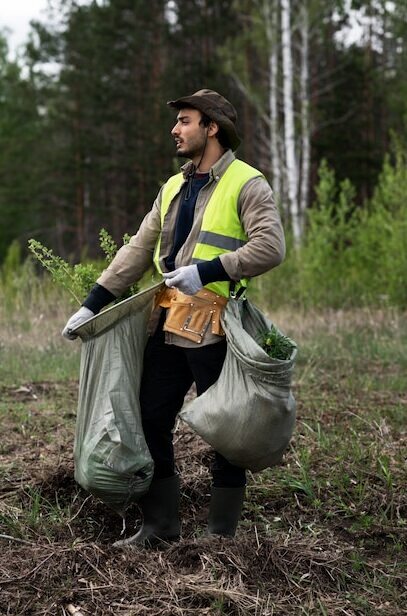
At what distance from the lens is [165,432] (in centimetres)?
385

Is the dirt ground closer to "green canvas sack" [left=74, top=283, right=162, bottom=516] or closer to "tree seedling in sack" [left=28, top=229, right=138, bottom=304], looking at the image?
"green canvas sack" [left=74, top=283, right=162, bottom=516]

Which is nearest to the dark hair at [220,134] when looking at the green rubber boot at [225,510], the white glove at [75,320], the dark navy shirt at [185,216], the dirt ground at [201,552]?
the dark navy shirt at [185,216]

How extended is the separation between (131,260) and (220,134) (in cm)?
68

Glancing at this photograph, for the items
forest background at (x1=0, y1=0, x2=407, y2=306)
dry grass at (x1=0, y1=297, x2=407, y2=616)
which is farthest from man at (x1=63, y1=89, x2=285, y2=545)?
forest background at (x1=0, y1=0, x2=407, y2=306)

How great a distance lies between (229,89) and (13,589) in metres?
22.3

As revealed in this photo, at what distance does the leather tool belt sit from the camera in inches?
141

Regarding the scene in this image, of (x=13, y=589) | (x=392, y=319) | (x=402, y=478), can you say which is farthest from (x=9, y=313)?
(x=13, y=589)

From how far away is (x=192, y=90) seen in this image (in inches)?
880

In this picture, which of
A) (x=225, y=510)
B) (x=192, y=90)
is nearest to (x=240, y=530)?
(x=225, y=510)

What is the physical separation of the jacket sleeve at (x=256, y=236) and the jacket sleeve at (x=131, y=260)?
19.8 inches

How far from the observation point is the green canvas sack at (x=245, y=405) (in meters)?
3.37

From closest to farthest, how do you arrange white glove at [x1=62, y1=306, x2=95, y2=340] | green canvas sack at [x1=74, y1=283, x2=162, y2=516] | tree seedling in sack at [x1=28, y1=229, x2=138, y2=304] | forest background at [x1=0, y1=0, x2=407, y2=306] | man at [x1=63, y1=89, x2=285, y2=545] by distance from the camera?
man at [x1=63, y1=89, x2=285, y2=545] → green canvas sack at [x1=74, y1=283, x2=162, y2=516] → white glove at [x1=62, y1=306, x2=95, y2=340] → tree seedling in sack at [x1=28, y1=229, x2=138, y2=304] → forest background at [x1=0, y1=0, x2=407, y2=306]

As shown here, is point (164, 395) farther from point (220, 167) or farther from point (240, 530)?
point (220, 167)

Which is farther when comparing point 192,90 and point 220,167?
point 192,90
